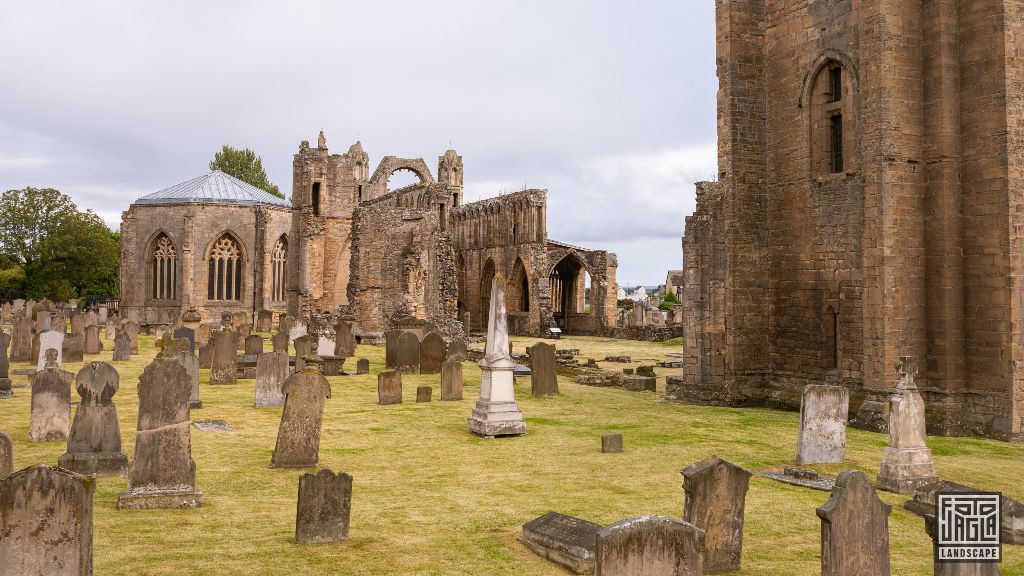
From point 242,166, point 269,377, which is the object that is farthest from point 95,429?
point 242,166

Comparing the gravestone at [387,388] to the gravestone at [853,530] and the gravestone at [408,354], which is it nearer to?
the gravestone at [408,354]

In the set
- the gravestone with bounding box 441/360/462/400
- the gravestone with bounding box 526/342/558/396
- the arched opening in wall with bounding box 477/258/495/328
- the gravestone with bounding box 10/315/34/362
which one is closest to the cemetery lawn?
the gravestone with bounding box 441/360/462/400

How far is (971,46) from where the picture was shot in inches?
Result: 546

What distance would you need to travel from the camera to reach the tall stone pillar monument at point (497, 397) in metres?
12.3

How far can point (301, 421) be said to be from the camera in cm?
987

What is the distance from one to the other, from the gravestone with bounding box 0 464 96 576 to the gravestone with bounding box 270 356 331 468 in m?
4.66

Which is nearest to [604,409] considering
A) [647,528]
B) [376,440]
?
[376,440]

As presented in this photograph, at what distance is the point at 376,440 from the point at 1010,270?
1055cm

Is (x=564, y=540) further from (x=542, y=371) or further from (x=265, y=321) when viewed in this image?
(x=265, y=321)

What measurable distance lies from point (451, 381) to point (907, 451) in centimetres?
929

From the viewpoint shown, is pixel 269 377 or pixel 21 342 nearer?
pixel 269 377

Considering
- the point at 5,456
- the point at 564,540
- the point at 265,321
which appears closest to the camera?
the point at 564,540

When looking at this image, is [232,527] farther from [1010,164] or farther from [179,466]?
[1010,164]

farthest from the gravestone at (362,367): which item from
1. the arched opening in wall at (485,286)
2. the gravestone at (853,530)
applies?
the arched opening in wall at (485,286)
